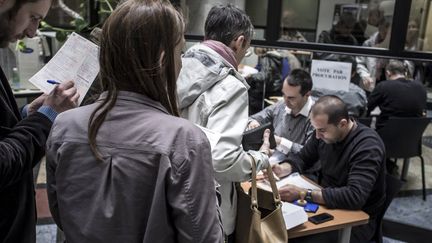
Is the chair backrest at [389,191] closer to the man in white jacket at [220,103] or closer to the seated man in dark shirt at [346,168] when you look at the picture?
the seated man in dark shirt at [346,168]

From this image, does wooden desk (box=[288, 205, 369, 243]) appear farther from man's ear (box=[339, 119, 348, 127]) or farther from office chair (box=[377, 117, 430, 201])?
office chair (box=[377, 117, 430, 201])

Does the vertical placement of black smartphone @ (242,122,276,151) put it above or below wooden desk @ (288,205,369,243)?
above

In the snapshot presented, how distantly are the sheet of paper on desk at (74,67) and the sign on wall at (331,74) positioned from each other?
214cm

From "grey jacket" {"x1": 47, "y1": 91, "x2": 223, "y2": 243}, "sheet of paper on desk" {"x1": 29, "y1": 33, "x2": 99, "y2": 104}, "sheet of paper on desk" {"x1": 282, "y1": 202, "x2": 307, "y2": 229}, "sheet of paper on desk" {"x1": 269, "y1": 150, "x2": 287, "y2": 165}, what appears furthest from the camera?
"sheet of paper on desk" {"x1": 269, "y1": 150, "x2": 287, "y2": 165}

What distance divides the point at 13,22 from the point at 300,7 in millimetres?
5091

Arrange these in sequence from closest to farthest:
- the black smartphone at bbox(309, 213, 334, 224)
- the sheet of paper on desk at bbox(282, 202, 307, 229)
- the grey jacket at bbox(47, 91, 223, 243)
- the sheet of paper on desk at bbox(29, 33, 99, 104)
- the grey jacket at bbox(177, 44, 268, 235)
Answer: the grey jacket at bbox(47, 91, 223, 243) → the sheet of paper on desk at bbox(29, 33, 99, 104) → the grey jacket at bbox(177, 44, 268, 235) → the sheet of paper on desk at bbox(282, 202, 307, 229) → the black smartphone at bbox(309, 213, 334, 224)

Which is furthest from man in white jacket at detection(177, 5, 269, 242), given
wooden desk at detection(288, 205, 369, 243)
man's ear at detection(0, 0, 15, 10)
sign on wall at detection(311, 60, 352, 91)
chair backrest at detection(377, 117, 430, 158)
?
chair backrest at detection(377, 117, 430, 158)

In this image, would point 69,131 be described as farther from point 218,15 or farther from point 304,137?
point 304,137

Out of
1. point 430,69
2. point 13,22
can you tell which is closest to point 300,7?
point 430,69

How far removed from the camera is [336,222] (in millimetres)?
1886

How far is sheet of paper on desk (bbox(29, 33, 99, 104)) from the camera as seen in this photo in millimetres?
1227

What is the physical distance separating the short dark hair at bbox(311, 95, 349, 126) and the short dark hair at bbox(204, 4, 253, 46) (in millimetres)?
773

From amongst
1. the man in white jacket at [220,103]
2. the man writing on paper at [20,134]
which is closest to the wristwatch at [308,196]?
the man in white jacket at [220,103]

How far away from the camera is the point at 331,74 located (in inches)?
121
